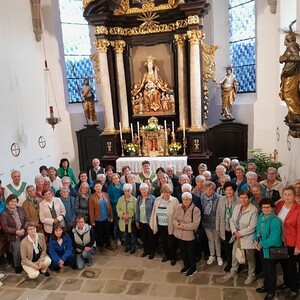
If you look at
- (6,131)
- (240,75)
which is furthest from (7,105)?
(240,75)

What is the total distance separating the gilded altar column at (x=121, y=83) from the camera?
34.1 feet

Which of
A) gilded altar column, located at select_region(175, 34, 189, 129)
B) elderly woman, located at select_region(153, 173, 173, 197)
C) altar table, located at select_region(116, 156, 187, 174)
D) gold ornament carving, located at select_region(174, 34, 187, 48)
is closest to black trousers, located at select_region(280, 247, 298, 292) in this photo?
elderly woman, located at select_region(153, 173, 173, 197)

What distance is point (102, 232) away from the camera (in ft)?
21.6

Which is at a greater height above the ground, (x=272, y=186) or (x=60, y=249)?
(x=272, y=186)

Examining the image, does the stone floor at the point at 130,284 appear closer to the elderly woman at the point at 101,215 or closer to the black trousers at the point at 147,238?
the black trousers at the point at 147,238

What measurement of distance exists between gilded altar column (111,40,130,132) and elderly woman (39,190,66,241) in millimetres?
4795

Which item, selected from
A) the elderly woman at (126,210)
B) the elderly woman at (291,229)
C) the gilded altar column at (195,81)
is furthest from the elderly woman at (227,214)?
the gilded altar column at (195,81)

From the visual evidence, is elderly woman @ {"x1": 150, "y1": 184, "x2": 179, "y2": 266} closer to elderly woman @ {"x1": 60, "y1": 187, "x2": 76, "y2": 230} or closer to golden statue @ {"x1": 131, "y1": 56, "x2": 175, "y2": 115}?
elderly woman @ {"x1": 60, "y1": 187, "x2": 76, "y2": 230}

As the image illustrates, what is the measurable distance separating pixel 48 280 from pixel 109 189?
1.92 meters

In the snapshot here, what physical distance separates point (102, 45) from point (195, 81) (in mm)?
2865

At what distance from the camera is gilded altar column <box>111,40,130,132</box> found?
1040 cm

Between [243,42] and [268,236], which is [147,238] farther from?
[243,42]

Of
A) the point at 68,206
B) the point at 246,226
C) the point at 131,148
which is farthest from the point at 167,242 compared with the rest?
the point at 131,148

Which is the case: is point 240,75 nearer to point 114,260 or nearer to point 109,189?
point 109,189
